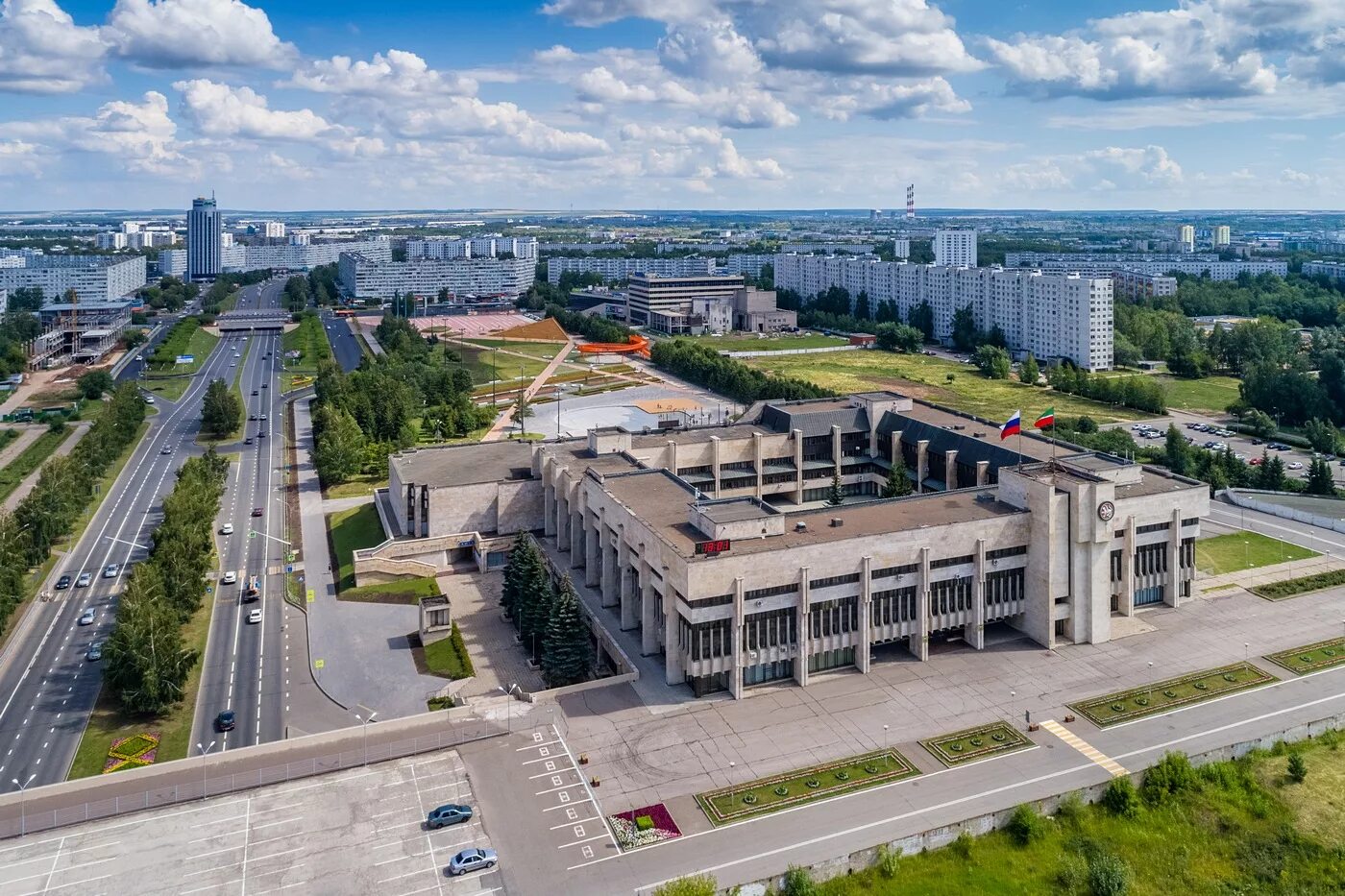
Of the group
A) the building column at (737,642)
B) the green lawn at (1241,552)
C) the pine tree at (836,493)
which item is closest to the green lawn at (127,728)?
the building column at (737,642)

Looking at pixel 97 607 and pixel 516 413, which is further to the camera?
pixel 516 413

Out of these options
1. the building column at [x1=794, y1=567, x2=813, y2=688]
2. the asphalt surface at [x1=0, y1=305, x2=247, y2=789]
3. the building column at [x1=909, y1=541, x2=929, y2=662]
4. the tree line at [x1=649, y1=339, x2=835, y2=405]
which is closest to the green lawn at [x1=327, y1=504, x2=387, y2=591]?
the asphalt surface at [x1=0, y1=305, x2=247, y2=789]

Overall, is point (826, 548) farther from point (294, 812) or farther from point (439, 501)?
point (439, 501)

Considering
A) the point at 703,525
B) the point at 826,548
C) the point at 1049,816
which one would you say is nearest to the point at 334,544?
the point at 703,525

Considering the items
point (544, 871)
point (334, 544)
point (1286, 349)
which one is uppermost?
point (1286, 349)

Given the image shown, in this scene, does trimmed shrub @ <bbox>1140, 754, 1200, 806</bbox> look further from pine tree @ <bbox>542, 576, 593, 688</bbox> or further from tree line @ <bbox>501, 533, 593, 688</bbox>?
tree line @ <bbox>501, 533, 593, 688</bbox>

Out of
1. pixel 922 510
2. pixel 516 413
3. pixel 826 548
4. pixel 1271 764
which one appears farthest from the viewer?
pixel 516 413

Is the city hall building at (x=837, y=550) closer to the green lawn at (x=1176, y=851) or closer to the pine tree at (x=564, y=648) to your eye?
the pine tree at (x=564, y=648)
